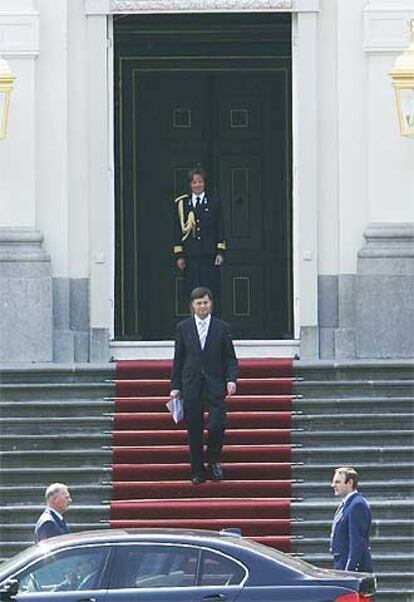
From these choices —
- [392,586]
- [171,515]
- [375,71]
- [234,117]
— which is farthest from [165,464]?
[234,117]

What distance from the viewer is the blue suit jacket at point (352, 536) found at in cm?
1934

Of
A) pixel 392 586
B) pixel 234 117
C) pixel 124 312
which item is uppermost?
pixel 234 117

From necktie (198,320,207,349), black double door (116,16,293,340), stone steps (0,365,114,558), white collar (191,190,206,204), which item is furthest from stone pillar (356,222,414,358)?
black double door (116,16,293,340)

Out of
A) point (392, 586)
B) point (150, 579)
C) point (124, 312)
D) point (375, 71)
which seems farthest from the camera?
point (124, 312)

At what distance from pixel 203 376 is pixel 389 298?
115 inches

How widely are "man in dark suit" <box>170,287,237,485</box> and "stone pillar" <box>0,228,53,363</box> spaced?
7.78 ft

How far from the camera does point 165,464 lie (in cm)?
2345

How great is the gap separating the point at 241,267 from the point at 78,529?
704 centimetres

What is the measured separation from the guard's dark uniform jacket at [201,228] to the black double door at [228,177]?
7.17 feet

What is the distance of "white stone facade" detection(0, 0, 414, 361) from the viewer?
25.3 meters

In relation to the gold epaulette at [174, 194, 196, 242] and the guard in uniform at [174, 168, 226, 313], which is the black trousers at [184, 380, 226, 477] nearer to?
the guard in uniform at [174, 168, 226, 313]

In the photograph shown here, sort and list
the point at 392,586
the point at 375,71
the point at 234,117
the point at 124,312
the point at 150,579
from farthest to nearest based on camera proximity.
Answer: the point at 234,117 < the point at 124,312 < the point at 375,71 < the point at 392,586 < the point at 150,579

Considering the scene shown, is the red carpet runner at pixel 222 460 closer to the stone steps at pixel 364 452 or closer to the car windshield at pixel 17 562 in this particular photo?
the stone steps at pixel 364 452

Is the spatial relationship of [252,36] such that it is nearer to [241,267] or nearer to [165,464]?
[241,267]
